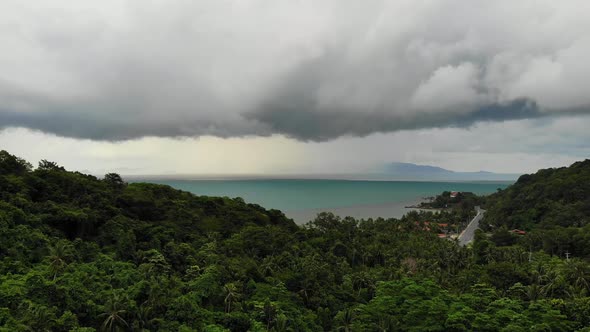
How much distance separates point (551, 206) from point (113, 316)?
4521 inches

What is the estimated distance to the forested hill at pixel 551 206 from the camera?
93.7m

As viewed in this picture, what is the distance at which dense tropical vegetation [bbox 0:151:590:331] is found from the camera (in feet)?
93.4

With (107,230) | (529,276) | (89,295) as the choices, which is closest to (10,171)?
(107,230)

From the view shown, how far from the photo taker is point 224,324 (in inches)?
1198

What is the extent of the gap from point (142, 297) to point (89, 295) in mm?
4387

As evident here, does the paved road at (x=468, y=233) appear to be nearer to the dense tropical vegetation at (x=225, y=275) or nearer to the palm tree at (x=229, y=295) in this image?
the dense tropical vegetation at (x=225, y=275)

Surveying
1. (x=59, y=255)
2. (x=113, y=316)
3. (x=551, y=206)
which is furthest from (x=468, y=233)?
(x=59, y=255)

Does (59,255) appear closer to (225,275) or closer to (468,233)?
(225,275)

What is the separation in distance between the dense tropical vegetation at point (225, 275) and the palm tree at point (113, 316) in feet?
0.24

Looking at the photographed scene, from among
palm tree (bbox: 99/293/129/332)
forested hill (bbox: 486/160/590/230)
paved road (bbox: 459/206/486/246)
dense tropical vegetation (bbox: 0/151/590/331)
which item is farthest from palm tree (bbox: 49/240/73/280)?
forested hill (bbox: 486/160/590/230)

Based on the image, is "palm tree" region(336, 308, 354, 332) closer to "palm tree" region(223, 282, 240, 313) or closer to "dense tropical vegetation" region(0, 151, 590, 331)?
"dense tropical vegetation" region(0, 151, 590, 331)

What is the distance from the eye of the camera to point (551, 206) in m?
103

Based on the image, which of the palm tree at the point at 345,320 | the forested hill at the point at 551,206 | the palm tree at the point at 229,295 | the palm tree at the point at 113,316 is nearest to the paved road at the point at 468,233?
the forested hill at the point at 551,206

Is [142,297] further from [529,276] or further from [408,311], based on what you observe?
[529,276]
